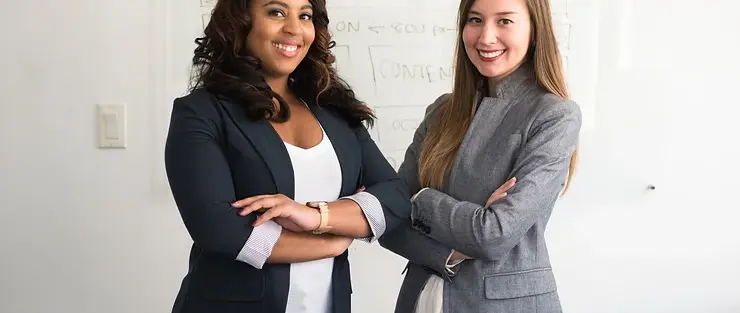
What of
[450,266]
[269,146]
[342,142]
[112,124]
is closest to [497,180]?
[450,266]

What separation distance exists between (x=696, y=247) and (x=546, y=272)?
1012mm

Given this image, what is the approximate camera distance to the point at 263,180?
49.4 inches

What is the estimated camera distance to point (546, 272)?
146 cm

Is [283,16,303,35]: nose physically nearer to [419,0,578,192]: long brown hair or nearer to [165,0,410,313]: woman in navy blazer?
[165,0,410,313]: woman in navy blazer

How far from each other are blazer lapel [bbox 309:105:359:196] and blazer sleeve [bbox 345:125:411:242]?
3cm

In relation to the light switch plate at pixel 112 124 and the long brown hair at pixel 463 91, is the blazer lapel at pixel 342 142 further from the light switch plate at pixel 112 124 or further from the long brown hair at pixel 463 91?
the light switch plate at pixel 112 124

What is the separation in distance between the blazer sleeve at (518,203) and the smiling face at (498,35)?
13 cm

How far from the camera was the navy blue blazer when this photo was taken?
46.9 inches

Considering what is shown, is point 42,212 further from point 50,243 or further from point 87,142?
point 87,142

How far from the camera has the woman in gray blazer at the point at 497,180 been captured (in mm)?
1388

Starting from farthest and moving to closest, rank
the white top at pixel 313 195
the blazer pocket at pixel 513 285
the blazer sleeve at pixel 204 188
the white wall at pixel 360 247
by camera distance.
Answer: the white wall at pixel 360 247 → the blazer pocket at pixel 513 285 → the white top at pixel 313 195 → the blazer sleeve at pixel 204 188

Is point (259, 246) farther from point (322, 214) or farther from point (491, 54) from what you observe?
point (491, 54)

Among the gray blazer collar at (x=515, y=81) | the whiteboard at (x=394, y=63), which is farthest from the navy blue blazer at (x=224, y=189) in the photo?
the whiteboard at (x=394, y=63)

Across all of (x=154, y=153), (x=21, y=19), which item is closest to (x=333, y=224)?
(x=154, y=153)
